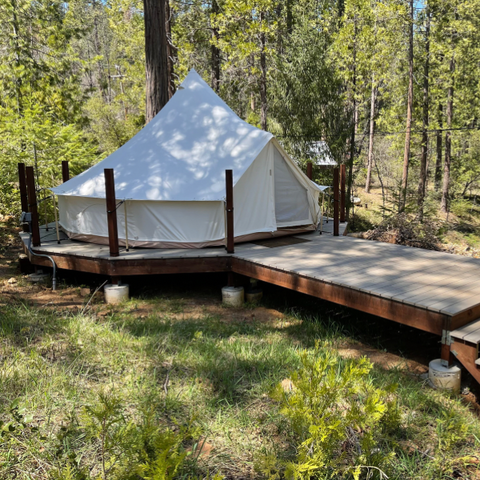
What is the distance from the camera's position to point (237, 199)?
264 inches

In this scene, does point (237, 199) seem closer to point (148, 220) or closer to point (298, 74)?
point (148, 220)

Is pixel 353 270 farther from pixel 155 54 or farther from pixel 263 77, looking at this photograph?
pixel 263 77

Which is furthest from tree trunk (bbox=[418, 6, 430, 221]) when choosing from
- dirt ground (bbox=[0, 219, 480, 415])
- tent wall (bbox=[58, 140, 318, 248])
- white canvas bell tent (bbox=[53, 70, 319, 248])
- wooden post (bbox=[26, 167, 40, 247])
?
wooden post (bbox=[26, 167, 40, 247])

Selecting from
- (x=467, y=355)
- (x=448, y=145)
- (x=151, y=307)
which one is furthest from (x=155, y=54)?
(x=448, y=145)

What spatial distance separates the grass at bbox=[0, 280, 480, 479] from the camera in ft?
7.48

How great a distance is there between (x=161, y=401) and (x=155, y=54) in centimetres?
741

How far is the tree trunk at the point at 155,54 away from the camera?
27.6 ft

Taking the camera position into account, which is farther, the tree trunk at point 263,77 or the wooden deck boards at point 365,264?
the tree trunk at point 263,77

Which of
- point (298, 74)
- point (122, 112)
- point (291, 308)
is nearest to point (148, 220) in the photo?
point (291, 308)

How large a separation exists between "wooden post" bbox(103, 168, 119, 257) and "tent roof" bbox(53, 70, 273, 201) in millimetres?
638

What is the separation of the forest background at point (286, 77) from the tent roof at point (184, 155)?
7.69 feet

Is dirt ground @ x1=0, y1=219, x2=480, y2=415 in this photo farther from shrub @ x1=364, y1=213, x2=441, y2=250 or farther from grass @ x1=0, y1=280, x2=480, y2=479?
shrub @ x1=364, y1=213, x2=441, y2=250

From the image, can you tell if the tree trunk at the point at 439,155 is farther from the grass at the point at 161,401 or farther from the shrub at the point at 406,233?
the grass at the point at 161,401

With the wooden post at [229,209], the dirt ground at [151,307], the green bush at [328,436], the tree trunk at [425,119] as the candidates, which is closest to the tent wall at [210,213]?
the wooden post at [229,209]
